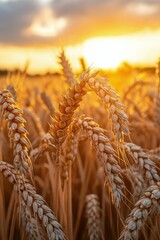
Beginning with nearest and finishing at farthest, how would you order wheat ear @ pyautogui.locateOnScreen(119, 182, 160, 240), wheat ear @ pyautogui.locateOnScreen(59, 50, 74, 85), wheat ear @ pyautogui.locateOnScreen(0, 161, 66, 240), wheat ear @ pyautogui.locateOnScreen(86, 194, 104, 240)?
wheat ear @ pyautogui.locateOnScreen(119, 182, 160, 240)
wheat ear @ pyautogui.locateOnScreen(0, 161, 66, 240)
wheat ear @ pyautogui.locateOnScreen(86, 194, 104, 240)
wheat ear @ pyautogui.locateOnScreen(59, 50, 74, 85)

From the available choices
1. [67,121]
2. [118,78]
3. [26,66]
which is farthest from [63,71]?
[118,78]

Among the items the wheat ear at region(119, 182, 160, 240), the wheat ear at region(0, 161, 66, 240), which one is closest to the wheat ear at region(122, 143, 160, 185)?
the wheat ear at region(119, 182, 160, 240)

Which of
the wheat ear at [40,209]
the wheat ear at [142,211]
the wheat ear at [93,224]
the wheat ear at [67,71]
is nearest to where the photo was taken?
the wheat ear at [142,211]

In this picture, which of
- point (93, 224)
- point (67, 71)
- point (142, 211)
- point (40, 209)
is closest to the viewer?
point (142, 211)

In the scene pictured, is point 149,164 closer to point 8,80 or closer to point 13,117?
point 13,117

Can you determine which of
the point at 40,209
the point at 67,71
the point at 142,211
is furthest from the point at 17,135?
the point at 67,71

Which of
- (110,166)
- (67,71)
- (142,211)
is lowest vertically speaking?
(142,211)

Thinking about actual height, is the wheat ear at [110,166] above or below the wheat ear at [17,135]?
below

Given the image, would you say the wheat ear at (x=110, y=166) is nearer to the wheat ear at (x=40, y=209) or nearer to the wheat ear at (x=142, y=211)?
the wheat ear at (x=142, y=211)

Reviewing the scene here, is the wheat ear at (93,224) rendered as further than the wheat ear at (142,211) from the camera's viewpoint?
Yes

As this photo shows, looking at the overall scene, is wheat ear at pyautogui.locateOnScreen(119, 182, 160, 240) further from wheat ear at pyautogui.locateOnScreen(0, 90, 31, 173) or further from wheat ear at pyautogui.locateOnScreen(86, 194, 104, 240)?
wheat ear at pyautogui.locateOnScreen(86, 194, 104, 240)

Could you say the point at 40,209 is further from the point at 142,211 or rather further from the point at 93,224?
the point at 93,224

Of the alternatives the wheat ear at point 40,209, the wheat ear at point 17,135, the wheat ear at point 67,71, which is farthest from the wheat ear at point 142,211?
the wheat ear at point 67,71

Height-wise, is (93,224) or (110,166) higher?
(110,166)
